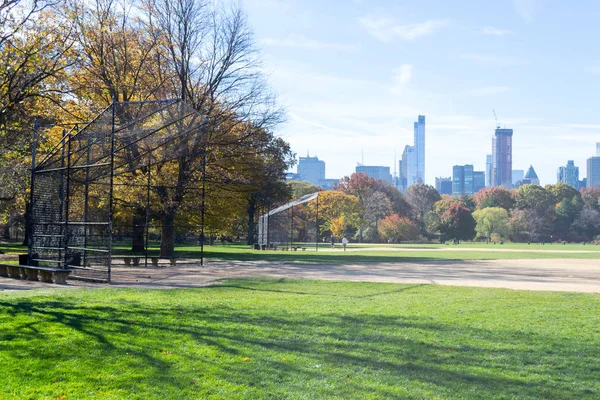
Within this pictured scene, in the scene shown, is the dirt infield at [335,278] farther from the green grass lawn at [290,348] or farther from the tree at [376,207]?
the tree at [376,207]

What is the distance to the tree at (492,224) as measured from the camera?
366ft

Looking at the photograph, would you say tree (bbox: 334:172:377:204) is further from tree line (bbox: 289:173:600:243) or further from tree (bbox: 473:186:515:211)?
tree (bbox: 473:186:515:211)

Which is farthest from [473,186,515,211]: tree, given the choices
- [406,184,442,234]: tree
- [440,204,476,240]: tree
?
[440,204,476,240]: tree

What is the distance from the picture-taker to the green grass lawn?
671 cm

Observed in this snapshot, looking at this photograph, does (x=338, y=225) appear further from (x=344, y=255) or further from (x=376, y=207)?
(x=344, y=255)

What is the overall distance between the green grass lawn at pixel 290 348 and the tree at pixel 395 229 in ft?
257

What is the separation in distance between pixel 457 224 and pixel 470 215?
454 centimetres

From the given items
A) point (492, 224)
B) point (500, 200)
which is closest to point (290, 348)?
point (492, 224)

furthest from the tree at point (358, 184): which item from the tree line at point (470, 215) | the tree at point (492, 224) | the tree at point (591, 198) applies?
the tree at point (591, 198)

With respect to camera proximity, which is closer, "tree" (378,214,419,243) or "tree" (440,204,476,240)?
"tree" (378,214,419,243)

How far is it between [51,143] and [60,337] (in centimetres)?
1760

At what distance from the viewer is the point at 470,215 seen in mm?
113438

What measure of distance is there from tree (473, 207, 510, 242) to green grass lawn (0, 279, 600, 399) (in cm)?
10143

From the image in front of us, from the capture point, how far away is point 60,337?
8.85 meters
